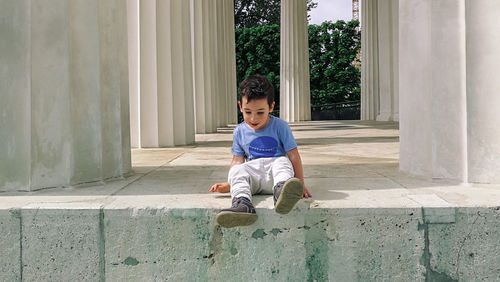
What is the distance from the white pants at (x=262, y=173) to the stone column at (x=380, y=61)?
69.9 feet

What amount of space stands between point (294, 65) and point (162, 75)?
72.8 ft

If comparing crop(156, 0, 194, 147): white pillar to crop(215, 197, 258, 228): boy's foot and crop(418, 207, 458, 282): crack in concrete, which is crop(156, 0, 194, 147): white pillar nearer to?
crop(215, 197, 258, 228): boy's foot

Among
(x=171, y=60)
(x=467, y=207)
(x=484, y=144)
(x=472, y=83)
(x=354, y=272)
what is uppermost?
(x=171, y=60)

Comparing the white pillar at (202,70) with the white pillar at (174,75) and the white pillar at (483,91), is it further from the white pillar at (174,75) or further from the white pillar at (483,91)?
the white pillar at (483,91)

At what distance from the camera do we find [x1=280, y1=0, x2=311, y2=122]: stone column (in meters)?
31.0

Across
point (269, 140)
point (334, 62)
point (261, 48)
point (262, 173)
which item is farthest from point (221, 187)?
point (261, 48)

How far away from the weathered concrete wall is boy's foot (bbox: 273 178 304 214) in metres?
0.10

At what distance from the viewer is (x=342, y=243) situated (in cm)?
342

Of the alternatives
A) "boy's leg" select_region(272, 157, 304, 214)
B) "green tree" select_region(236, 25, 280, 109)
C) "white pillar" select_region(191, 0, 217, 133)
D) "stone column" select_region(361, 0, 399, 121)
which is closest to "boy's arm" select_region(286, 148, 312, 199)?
"boy's leg" select_region(272, 157, 304, 214)

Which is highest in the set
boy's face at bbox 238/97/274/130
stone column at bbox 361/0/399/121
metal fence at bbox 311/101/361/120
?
stone column at bbox 361/0/399/121

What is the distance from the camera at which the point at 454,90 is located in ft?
14.9

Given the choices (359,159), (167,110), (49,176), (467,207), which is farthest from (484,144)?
(167,110)

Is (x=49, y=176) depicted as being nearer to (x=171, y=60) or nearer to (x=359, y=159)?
(x=359, y=159)

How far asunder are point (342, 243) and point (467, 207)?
3.05ft
